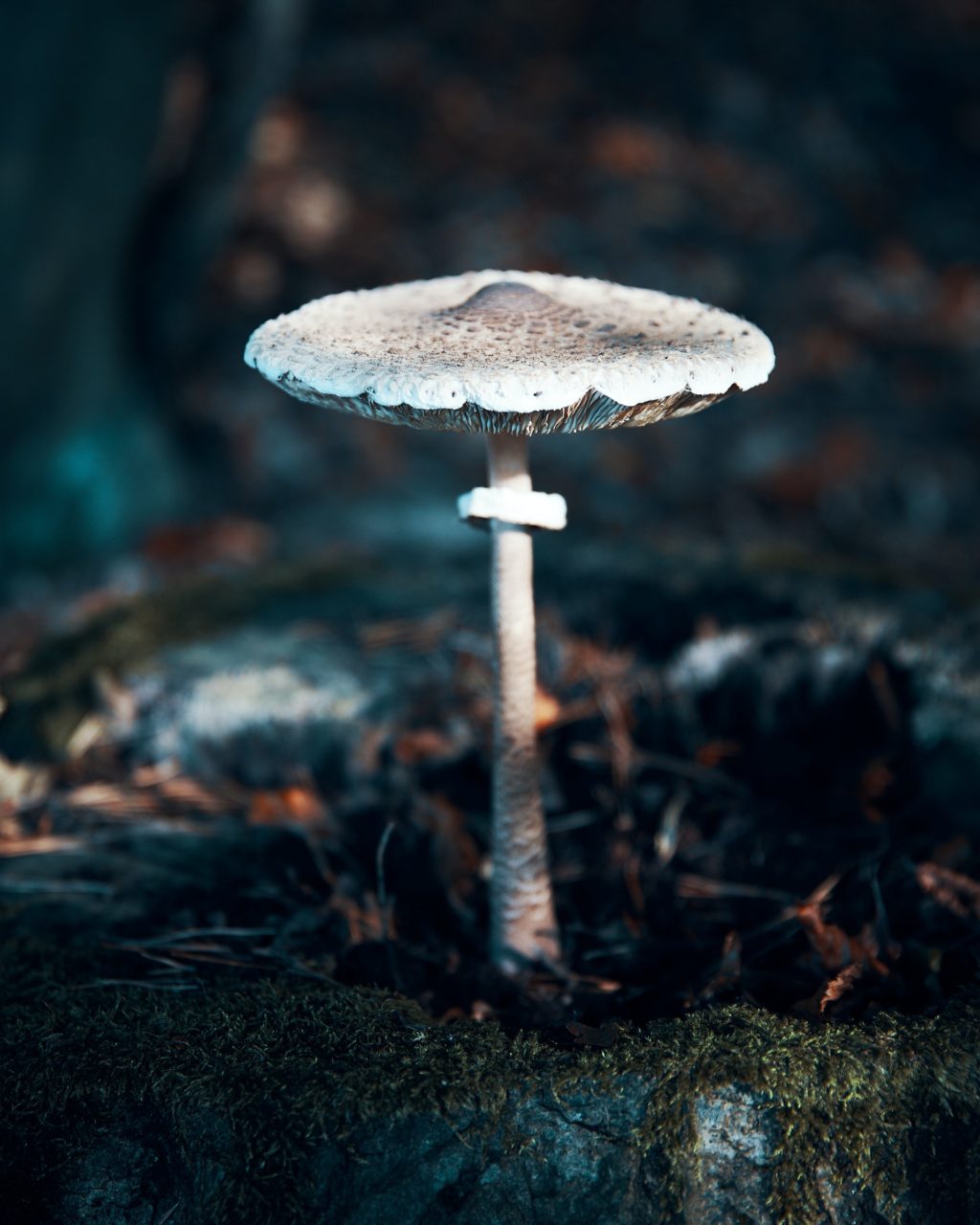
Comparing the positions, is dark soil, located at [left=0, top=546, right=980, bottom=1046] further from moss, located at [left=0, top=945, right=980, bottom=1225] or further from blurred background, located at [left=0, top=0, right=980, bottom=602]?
blurred background, located at [left=0, top=0, right=980, bottom=602]

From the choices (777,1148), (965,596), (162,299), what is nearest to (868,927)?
(777,1148)

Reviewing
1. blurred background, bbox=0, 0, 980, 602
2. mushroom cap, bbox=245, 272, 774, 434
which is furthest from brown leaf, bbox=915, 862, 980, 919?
blurred background, bbox=0, 0, 980, 602

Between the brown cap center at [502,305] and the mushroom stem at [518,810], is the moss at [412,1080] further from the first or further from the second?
the brown cap center at [502,305]

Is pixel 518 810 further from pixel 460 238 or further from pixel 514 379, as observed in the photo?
pixel 460 238

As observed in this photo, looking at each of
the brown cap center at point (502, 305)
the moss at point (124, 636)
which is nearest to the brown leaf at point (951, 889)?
the brown cap center at point (502, 305)

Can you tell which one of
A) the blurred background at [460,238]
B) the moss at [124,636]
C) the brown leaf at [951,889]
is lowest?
the brown leaf at [951,889]

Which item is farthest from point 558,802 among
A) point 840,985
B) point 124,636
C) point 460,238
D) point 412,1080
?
point 460,238

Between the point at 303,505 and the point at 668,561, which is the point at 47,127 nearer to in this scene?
the point at 303,505
